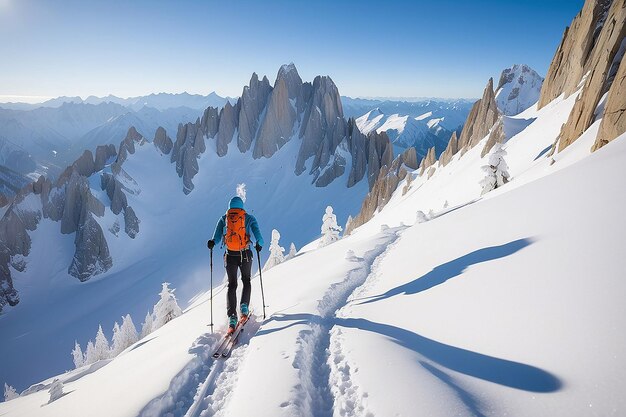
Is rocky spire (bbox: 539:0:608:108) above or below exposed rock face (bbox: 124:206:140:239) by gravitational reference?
Answer: above

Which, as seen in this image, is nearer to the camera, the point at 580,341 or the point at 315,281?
the point at 580,341

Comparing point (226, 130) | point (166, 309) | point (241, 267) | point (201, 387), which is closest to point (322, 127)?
point (226, 130)

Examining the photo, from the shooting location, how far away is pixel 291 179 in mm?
149375

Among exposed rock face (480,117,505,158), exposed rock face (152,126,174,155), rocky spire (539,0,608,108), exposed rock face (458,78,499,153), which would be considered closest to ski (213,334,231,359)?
exposed rock face (480,117,505,158)

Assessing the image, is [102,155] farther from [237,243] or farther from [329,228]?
[237,243]

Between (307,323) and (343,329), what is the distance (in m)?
0.90

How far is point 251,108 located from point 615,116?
158489 millimetres

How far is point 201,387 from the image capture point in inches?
221

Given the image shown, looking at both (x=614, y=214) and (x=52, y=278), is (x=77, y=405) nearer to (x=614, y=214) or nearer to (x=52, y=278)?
(x=614, y=214)

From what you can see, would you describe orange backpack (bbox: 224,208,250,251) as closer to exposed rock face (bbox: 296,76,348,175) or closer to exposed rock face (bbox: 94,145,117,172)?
exposed rock face (bbox: 296,76,348,175)

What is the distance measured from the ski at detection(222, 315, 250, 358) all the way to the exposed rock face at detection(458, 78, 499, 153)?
2541 inches

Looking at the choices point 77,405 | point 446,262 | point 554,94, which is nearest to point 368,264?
point 446,262

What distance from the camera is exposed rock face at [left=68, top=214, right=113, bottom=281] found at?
105 m

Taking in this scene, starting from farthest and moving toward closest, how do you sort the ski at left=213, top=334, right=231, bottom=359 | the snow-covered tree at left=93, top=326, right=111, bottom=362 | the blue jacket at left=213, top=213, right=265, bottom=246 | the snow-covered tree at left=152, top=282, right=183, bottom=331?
the snow-covered tree at left=93, top=326, right=111, bottom=362
the snow-covered tree at left=152, top=282, right=183, bottom=331
the blue jacket at left=213, top=213, right=265, bottom=246
the ski at left=213, top=334, right=231, bottom=359
